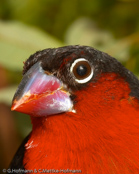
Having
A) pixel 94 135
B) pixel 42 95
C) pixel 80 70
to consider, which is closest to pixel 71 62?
pixel 80 70

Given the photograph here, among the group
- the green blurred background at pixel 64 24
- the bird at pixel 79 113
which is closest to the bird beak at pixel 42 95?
the bird at pixel 79 113

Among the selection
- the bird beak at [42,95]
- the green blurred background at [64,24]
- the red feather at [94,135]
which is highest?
the green blurred background at [64,24]

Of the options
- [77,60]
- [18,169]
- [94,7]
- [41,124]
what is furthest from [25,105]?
[94,7]

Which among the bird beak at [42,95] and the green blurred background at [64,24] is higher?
the green blurred background at [64,24]

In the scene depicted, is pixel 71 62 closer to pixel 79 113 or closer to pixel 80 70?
pixel 80 70

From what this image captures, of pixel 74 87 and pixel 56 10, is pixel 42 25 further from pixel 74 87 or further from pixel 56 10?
pixel 74 87

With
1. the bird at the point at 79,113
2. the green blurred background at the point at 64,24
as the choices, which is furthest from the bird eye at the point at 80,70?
the green blurred background at the point at 64,24

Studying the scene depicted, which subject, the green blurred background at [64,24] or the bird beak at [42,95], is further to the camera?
the green blurred background at [64,24]

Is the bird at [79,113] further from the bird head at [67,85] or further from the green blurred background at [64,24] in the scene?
the green blurred background at [64,24]
